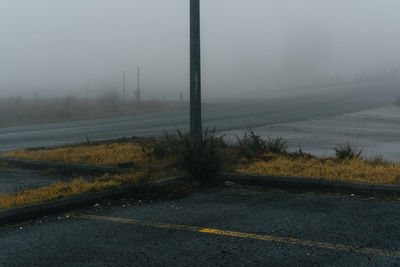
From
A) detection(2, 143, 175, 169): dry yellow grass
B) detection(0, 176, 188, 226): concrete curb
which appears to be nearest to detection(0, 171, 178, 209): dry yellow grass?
detection(0, 176, 188, 226): concrete curb

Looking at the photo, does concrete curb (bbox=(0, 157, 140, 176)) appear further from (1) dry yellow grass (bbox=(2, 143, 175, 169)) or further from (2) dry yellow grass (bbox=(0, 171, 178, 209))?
(2) dry yellow grass (bbox=(0, 171, 178, 209))

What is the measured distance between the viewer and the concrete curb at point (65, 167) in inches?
353

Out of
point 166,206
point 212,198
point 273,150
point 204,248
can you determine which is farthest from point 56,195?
point 273,150

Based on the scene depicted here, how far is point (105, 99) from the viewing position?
1981 inches

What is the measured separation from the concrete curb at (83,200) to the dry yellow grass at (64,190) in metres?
0.15

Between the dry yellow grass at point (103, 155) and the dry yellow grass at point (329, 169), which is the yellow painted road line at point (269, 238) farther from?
the dry yellow grass at point (103, 155)

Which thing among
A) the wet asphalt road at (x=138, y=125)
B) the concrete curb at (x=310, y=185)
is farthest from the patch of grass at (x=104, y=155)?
the wet asphalt road at (x=138, y=125)

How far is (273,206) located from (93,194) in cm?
252

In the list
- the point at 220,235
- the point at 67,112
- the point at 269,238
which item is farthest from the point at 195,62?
the point at 67,112

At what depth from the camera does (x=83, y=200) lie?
635 centimetres

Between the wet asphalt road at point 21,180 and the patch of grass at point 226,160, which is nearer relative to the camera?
the patch of grass at point 226,160

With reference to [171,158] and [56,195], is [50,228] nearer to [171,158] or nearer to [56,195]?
[56,195]

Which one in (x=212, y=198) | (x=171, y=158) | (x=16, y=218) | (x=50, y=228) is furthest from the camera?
(x=171, y=158)

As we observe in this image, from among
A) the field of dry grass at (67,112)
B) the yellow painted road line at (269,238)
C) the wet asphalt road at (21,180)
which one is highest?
the field of dry grass at (67,112)
